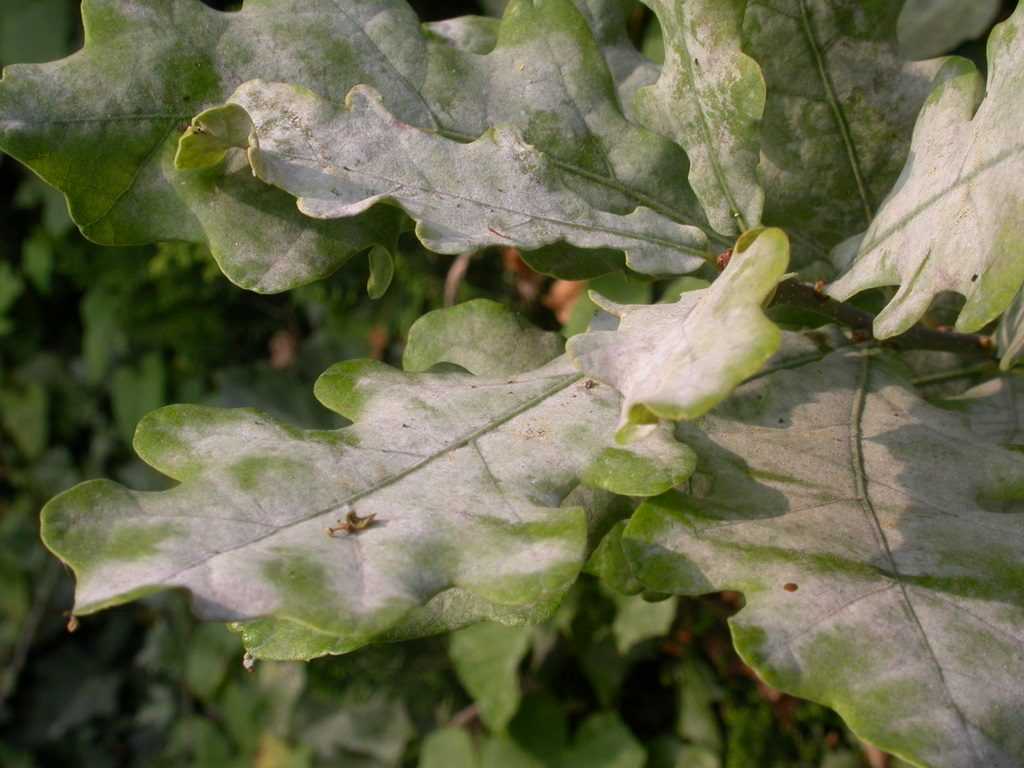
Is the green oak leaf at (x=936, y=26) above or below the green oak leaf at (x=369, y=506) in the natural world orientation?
above

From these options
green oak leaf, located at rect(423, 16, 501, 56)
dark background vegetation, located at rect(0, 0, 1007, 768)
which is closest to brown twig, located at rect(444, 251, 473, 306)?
dark background vegetation, located at rect(0, 0, 1007, 768)

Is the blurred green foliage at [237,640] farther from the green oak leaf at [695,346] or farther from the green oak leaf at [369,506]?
the green oak leaf at [695,346]

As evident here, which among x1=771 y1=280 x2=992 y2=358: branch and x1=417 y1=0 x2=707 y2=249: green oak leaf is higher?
x1=417 y1=0 x2=707 y2=249: green oak leaf

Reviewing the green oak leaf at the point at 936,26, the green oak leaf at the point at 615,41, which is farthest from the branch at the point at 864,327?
the green oak leaf at the point at 936,26

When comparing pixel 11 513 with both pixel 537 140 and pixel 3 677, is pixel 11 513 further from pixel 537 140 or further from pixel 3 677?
pixel 537 140

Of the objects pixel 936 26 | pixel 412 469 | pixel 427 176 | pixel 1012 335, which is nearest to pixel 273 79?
pixel 427 176

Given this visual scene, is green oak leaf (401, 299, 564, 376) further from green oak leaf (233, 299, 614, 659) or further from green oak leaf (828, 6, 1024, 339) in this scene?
green oak leaf (828, 6, 1024, 339)

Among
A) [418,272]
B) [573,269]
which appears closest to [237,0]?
[418,272]
